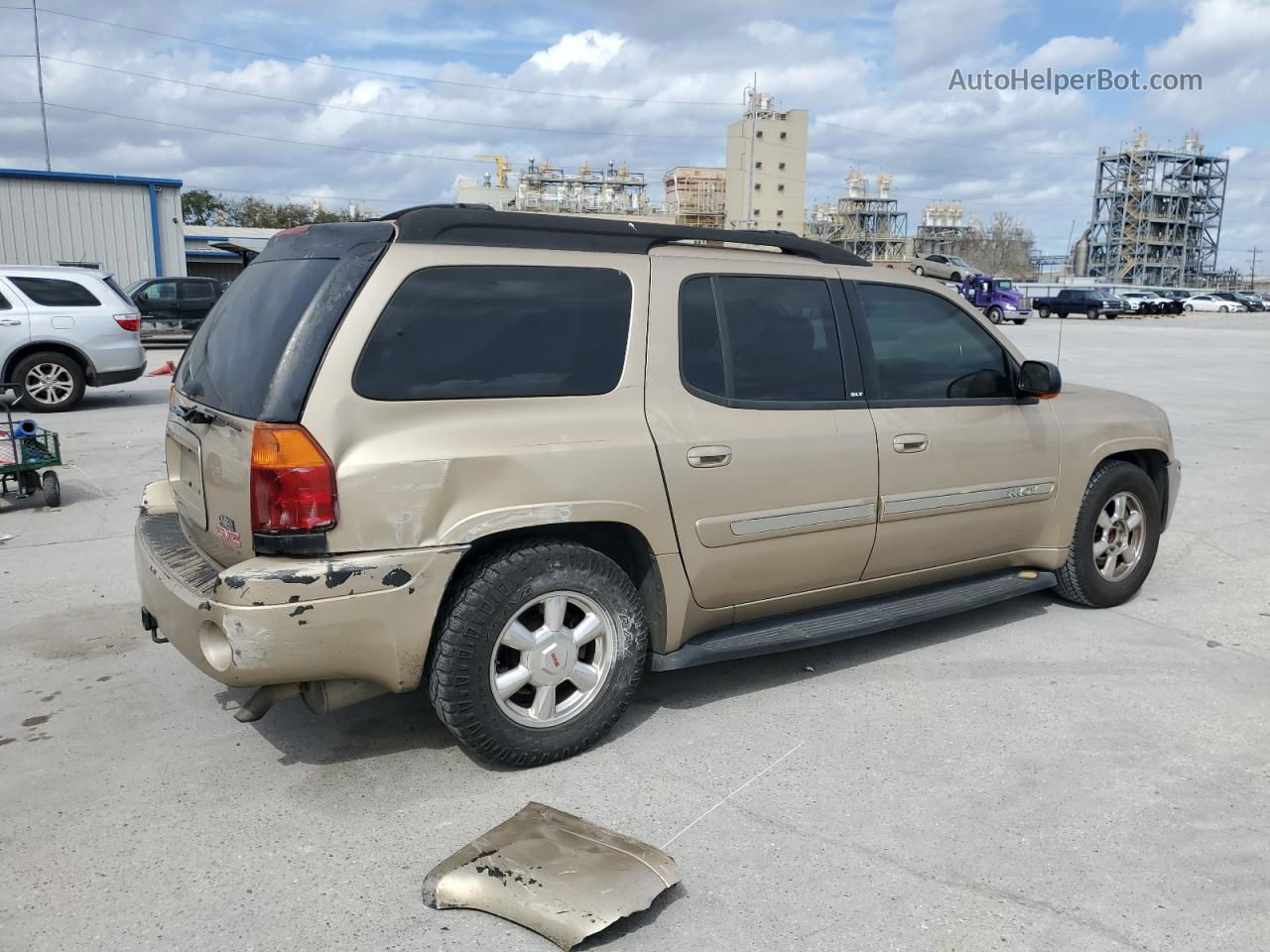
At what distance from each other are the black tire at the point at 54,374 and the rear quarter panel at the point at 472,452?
10944 millimetres

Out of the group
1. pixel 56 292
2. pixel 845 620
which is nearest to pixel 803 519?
pixel 845 620

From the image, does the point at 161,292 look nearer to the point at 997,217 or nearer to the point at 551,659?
the point at 551,659

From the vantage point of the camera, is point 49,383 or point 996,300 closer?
point 49,383

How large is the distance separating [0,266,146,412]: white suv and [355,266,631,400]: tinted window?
35.6ft

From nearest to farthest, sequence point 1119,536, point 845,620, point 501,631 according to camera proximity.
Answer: point 501,631, point 845,620, point 1119,536

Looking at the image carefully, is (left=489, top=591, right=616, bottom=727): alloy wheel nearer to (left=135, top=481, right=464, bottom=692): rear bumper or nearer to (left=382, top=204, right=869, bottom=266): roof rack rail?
(left=135, top=481, right=464, bottom=692): rear bumper

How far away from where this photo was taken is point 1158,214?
125250 mm

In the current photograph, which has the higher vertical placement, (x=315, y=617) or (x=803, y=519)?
(x=803, y=519)

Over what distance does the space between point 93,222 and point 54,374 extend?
50.7ft

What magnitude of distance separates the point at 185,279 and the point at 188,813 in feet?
70.6

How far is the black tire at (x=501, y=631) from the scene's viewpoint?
3.34 m

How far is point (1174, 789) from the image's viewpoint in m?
3.49

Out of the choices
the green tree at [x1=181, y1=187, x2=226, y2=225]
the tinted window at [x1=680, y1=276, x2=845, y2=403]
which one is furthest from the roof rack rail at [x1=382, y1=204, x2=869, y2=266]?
the green tree at [x1=181, y1=187, x2=226, y2=225]

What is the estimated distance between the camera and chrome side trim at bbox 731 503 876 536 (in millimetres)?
3928
